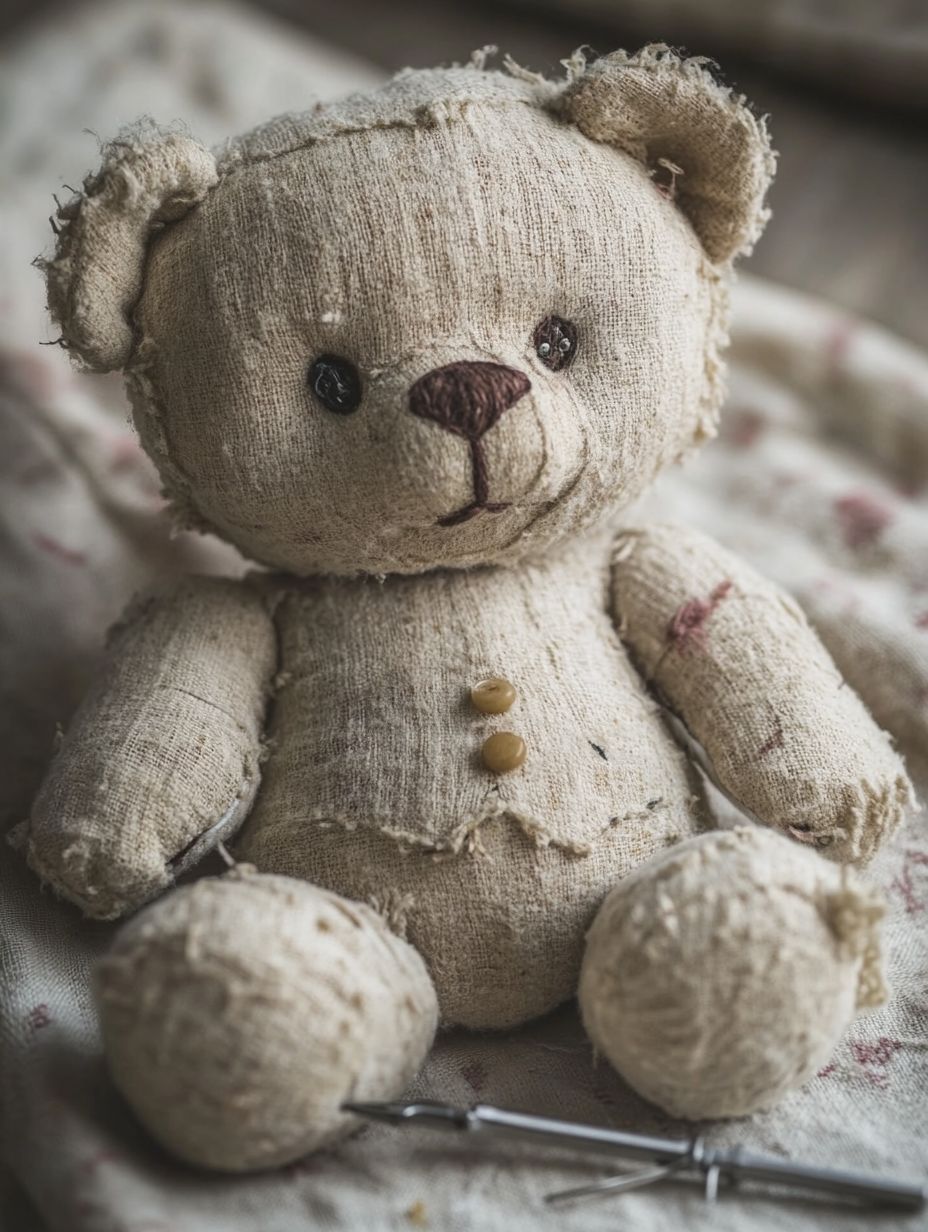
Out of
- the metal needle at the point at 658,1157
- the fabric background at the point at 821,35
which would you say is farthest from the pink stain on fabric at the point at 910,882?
the fabric background at the point at 821,35

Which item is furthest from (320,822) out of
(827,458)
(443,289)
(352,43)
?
(352,43)

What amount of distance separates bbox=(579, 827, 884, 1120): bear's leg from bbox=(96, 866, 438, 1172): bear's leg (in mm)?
103

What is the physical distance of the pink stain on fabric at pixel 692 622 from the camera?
663 mm

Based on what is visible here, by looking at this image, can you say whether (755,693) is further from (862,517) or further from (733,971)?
(862,517)

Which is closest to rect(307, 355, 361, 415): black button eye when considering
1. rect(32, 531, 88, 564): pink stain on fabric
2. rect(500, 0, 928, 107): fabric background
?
rect(32, 531, 88, 564): pink stain on fabric

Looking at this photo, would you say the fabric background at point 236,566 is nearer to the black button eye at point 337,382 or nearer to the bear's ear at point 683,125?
the black button eye at point 337,382

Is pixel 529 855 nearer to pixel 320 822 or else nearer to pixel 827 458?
pixel 320 822

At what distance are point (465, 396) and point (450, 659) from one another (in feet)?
0.47

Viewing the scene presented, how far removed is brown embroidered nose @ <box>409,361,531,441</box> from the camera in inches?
21.6

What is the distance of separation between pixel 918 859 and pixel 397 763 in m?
0.33

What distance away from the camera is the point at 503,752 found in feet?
1.93

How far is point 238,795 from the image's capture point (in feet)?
2.05

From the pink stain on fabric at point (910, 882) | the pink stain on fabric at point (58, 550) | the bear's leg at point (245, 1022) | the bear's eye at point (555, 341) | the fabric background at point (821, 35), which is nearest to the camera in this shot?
the bear's leg at point (245, 1022)

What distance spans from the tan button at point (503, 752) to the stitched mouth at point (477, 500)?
4.1 inches
